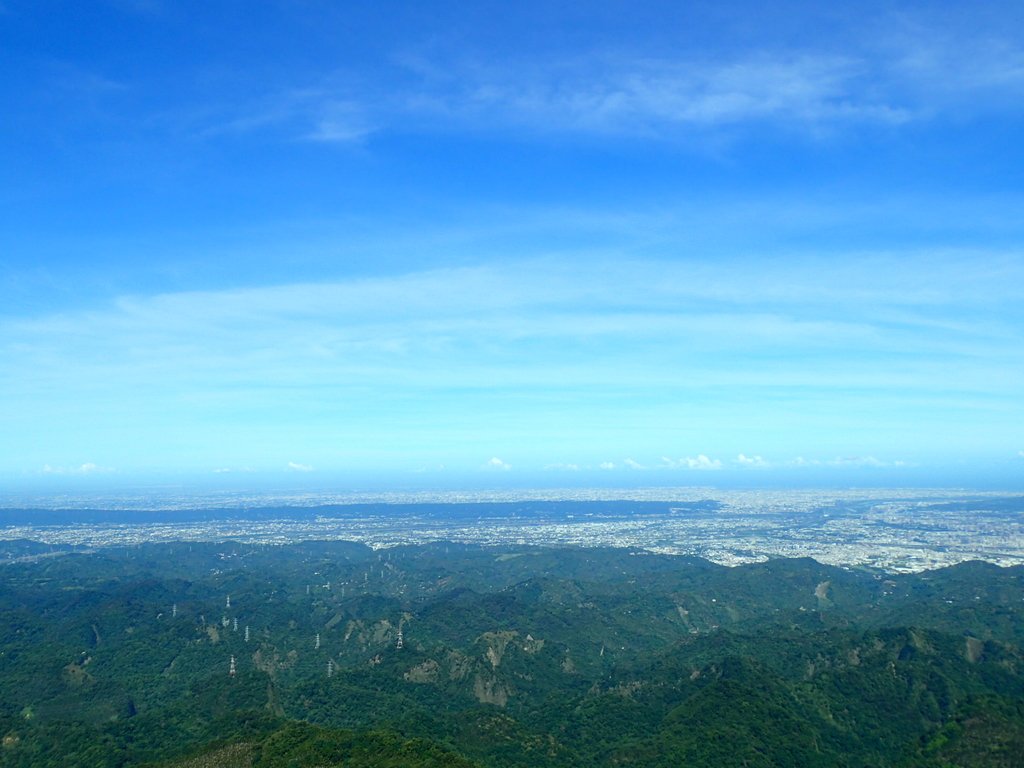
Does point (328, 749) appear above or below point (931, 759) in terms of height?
above

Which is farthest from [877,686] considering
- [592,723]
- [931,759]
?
[592,723]

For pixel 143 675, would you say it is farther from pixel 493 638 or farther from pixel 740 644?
pixel 740 644

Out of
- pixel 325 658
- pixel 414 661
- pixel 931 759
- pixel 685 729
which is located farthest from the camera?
pixel 325 658

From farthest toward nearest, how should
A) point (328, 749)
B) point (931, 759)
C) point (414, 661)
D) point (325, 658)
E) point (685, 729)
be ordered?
1. point (325, 658)
2. point (414, 661)
3. point (685, 729)
4. point (931, 759)
5. point (328, 749)

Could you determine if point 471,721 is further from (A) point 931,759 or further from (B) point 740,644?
(B) point 740,644

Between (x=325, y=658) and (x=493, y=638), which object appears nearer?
(x=493, y=638)

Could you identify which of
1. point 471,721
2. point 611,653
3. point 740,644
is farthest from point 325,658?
point 740,644
